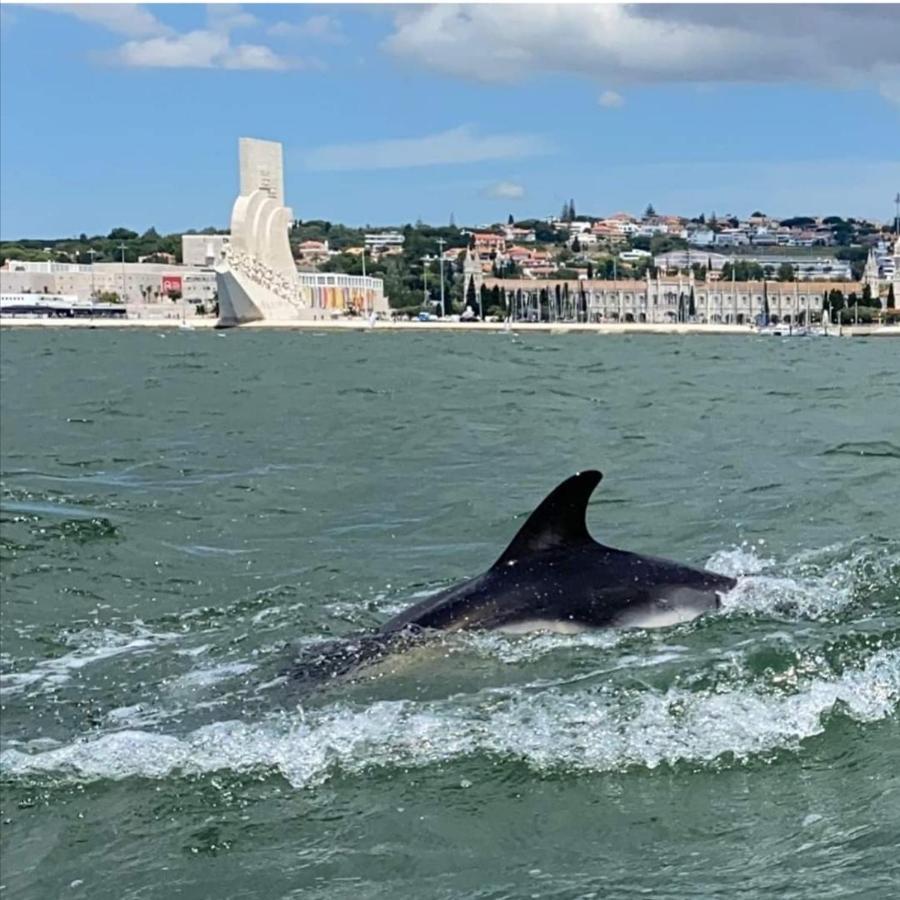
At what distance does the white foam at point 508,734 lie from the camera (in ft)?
21.4

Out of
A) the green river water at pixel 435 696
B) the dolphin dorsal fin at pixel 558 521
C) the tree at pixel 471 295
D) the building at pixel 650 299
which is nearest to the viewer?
the green river water at pixel 435 696

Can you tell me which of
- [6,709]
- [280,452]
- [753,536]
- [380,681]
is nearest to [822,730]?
[380,681]

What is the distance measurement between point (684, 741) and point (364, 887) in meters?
1.83

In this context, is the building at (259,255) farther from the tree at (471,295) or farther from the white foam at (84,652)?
the white foam at (84,652)

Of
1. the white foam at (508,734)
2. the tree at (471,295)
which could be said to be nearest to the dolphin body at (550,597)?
the white foam at (508,734)

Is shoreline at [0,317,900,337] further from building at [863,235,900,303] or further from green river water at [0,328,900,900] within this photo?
green river water at [0,328,900,900]

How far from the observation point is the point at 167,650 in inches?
382

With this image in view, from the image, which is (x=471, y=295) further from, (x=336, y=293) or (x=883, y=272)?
(x=883, y=272)

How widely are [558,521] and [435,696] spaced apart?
1.39 meters

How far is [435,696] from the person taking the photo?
7539 mm

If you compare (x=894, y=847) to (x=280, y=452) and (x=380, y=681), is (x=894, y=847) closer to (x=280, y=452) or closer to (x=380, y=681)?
(x=380, y=681)

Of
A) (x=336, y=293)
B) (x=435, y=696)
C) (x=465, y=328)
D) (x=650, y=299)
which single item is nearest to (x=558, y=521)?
(x=435, y=696)

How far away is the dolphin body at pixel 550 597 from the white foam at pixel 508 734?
33.7 inches

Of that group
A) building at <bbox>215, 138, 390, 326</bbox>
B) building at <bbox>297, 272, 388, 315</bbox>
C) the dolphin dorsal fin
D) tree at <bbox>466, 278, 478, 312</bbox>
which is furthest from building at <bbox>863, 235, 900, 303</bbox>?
the dolphin dorsal fin
